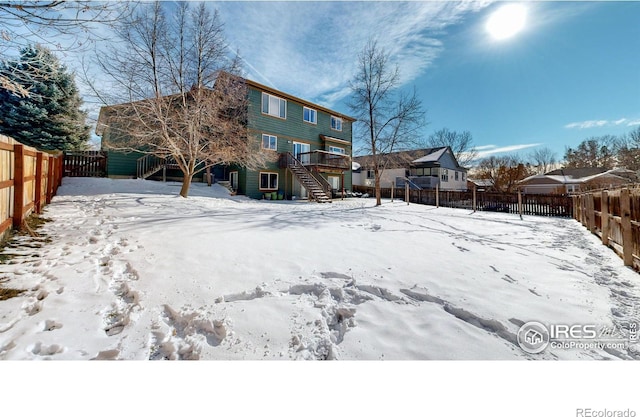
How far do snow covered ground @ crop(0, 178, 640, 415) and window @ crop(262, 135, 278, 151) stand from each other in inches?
486

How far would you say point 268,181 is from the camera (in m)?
16.8

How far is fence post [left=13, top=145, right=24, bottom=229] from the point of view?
389cm

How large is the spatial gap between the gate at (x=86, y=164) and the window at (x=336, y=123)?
53.0 feet

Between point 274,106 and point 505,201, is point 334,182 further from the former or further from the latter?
point 505,201

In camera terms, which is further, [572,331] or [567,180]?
[567,180]

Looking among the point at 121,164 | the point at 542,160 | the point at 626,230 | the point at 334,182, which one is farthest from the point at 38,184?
the point at 542,160

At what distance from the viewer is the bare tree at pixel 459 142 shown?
40531 mm

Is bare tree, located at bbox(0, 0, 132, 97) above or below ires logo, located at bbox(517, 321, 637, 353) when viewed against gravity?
above

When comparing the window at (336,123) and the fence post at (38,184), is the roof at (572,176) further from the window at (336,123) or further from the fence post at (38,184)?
the fence post at (38,184)

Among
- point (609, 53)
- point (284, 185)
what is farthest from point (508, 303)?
point (284, 185)

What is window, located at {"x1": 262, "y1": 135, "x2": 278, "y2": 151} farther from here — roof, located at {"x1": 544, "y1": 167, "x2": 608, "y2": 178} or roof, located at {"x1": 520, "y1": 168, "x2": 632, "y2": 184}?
roof, located at {"x1": 544, "y1": 167, "x2": 608, "y2": 178}

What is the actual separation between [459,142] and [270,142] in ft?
120

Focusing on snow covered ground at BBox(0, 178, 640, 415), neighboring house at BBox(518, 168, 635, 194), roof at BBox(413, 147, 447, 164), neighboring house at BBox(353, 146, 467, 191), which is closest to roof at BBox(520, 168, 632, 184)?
neighboring house at BBox(518, 168, 635, 194)

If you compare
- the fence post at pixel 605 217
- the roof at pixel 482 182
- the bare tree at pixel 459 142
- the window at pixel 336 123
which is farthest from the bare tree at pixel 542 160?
the fence post at pixel 605 217
